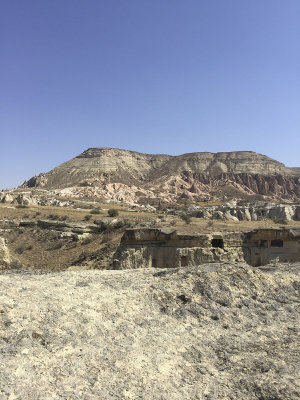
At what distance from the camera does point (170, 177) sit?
104 meters

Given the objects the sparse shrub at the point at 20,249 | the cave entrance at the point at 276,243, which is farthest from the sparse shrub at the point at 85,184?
the cave entrance at the point at 276,243

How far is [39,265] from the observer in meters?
19.6

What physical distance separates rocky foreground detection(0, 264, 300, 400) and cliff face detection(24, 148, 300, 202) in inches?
2965

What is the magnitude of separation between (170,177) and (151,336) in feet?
328

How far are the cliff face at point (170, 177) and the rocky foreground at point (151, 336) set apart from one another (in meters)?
75.3

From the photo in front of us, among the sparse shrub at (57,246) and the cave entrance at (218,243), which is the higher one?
the cave entrance at (218,243)

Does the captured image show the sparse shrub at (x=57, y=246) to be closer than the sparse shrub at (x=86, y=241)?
No

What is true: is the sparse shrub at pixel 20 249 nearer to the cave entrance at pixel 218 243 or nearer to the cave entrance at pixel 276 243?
the cave entrance at pixel 218 243

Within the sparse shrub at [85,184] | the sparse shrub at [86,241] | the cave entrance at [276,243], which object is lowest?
the sparse shrub at [86,241]

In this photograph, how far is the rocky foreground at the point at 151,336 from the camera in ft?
12.6

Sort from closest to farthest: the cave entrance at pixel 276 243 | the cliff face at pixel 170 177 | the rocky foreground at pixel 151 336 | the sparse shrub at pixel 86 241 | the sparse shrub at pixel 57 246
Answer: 1. the rocky foreground at pixel 151 336
2. the cave entrance at pixel 276 243
3. the sparse shrub at pixel 86 241
4. the sparse shrub at pixel 57 246
5. the cliff face at pixel 170 177

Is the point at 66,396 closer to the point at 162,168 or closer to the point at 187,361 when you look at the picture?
the point at 187,361

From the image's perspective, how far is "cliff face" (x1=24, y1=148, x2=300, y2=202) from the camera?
9119 centimetres

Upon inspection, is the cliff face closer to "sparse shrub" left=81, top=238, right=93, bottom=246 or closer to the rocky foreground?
"sparse shrub" left=81, top=238, right=93, bottom=246
